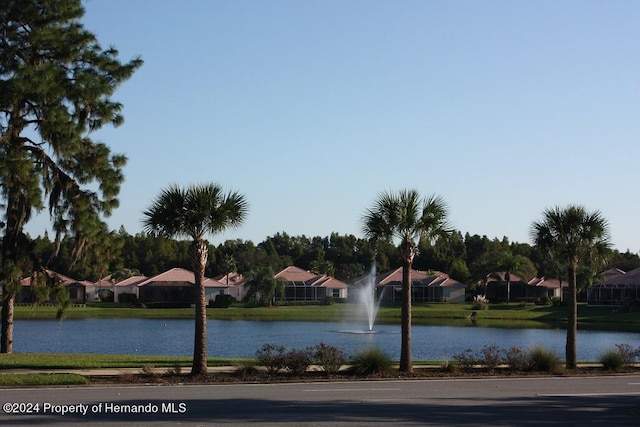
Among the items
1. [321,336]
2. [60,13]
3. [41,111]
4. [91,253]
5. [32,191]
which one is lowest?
[321,336]

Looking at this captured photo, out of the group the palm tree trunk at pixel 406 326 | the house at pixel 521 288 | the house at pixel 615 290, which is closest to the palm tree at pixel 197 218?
the palm tree trunk at pixel 406 326

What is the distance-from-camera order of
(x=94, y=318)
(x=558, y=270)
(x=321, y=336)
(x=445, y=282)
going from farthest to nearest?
(x=445, y=282) → (x=558, y=270) → (x=94, y=318) → (x=321, y=336)

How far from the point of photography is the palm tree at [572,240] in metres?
28.7

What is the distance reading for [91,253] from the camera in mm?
30344

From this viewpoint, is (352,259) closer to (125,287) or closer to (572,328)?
(125,287)

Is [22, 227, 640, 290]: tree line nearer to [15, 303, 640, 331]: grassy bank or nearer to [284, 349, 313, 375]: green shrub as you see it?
[15, 303, 640, 331]: grassy bank

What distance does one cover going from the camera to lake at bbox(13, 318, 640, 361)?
146ft

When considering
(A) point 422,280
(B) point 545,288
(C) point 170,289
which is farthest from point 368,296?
(B) point 545,288

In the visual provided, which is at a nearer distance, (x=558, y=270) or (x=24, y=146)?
(x=24, y=146)

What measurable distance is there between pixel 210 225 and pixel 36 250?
30.2ft

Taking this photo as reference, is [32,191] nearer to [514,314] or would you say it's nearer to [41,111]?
[41,111]

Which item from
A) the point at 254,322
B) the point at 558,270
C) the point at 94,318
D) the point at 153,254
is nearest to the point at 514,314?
the point at 558,270

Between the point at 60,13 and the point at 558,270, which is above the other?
the point at 60,13

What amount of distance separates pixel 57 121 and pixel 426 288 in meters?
84.5
